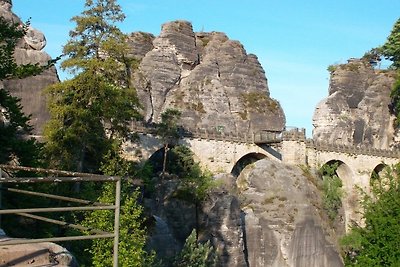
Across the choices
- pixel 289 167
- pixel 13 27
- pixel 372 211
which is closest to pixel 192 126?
pixel 289 167

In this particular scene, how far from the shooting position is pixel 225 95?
149ft

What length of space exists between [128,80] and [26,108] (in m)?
4.59

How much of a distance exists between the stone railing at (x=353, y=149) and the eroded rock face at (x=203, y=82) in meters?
5.02

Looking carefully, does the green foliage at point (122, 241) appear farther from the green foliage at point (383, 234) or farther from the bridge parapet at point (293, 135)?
the bridge parapet at point (293, 135)

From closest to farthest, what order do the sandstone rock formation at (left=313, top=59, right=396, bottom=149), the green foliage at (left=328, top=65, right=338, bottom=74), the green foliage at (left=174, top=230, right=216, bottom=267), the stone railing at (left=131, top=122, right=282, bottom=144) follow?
the green foliage at (left=174, top=230, right=216, bottom=267) < the stone railing at (left=131, top=122, right=282, bottom=144) < the sandstone rock formation at (left=313, top=59, right=396, bottom=149) < the green foliage at (left=328, top=65, right=338, bottom=74)

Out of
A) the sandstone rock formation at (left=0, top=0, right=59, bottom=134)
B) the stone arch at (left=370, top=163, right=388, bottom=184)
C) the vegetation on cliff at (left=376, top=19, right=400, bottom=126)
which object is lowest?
the stone arch at (left=370, top=163, right=388, bottom=184)

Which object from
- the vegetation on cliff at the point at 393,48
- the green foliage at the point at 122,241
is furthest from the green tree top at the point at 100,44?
the vegetation on cliff at the point at 393,48

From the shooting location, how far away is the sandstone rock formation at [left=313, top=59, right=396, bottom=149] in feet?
154

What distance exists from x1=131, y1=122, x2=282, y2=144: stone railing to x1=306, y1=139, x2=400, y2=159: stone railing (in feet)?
10.2

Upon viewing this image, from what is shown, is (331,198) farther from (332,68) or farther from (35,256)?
(35,256)

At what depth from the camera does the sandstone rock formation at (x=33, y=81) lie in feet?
74.8

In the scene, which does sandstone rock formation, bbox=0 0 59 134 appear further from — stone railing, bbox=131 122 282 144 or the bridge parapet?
the bridge parapet

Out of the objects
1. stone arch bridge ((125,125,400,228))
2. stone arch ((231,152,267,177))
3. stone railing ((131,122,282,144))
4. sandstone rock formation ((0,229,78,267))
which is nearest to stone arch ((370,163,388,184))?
stone arch bridge ((125,125,400,228))

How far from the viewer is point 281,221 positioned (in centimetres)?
2877
